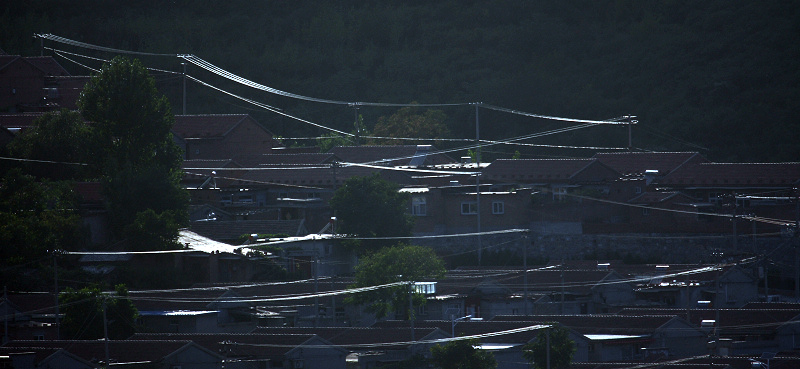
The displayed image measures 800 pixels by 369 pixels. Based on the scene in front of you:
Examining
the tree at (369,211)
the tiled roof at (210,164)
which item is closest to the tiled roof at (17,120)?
the tiled roof at (210,164)

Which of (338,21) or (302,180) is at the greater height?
(338,21)

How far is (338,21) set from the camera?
59.3 m

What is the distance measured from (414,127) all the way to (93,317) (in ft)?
78.3

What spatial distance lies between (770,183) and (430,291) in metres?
12.2

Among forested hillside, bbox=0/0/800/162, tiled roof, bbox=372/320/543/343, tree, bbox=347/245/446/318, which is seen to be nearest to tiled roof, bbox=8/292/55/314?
tree, bbox=347/245/446/318

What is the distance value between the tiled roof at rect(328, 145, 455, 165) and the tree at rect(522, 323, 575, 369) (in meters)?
16.4

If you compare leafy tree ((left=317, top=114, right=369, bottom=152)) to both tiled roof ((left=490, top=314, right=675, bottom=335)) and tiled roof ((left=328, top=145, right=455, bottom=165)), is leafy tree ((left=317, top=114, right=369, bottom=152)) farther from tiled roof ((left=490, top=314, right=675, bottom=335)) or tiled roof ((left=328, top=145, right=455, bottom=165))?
tiled roof ((left=490, top=314, right=675, bottom=335))

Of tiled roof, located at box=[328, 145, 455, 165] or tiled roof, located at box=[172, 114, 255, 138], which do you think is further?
tiled roof, located at box=[172, 114, 255, 138]

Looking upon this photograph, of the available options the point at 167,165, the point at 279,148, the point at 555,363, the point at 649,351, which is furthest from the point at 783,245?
the point at 279,148

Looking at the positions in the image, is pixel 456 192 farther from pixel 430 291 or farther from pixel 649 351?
pixel 649 351

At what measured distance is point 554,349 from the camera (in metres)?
16.1

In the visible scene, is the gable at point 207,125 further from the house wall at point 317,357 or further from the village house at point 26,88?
the house wall at point 317,357

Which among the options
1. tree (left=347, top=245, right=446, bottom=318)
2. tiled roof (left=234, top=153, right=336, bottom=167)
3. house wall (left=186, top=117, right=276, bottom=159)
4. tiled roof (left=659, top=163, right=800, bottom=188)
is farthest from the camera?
house wall (left=186, top=117, right=276, bottom=159)

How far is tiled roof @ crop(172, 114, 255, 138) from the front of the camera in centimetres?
3472
